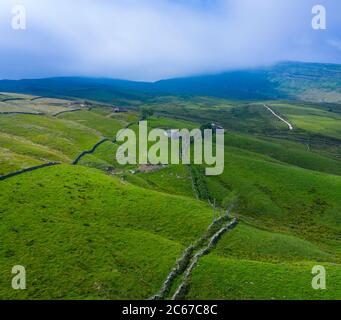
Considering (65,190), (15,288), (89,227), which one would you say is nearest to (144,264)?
(89,227)

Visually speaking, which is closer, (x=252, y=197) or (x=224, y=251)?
(x=224, y=251)

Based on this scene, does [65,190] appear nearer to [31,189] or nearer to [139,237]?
[31,189]

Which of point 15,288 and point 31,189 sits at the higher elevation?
point 31,189

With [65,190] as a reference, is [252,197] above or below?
below

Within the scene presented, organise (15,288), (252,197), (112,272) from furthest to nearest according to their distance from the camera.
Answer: (252,197) < (112,272) < (15,288)
